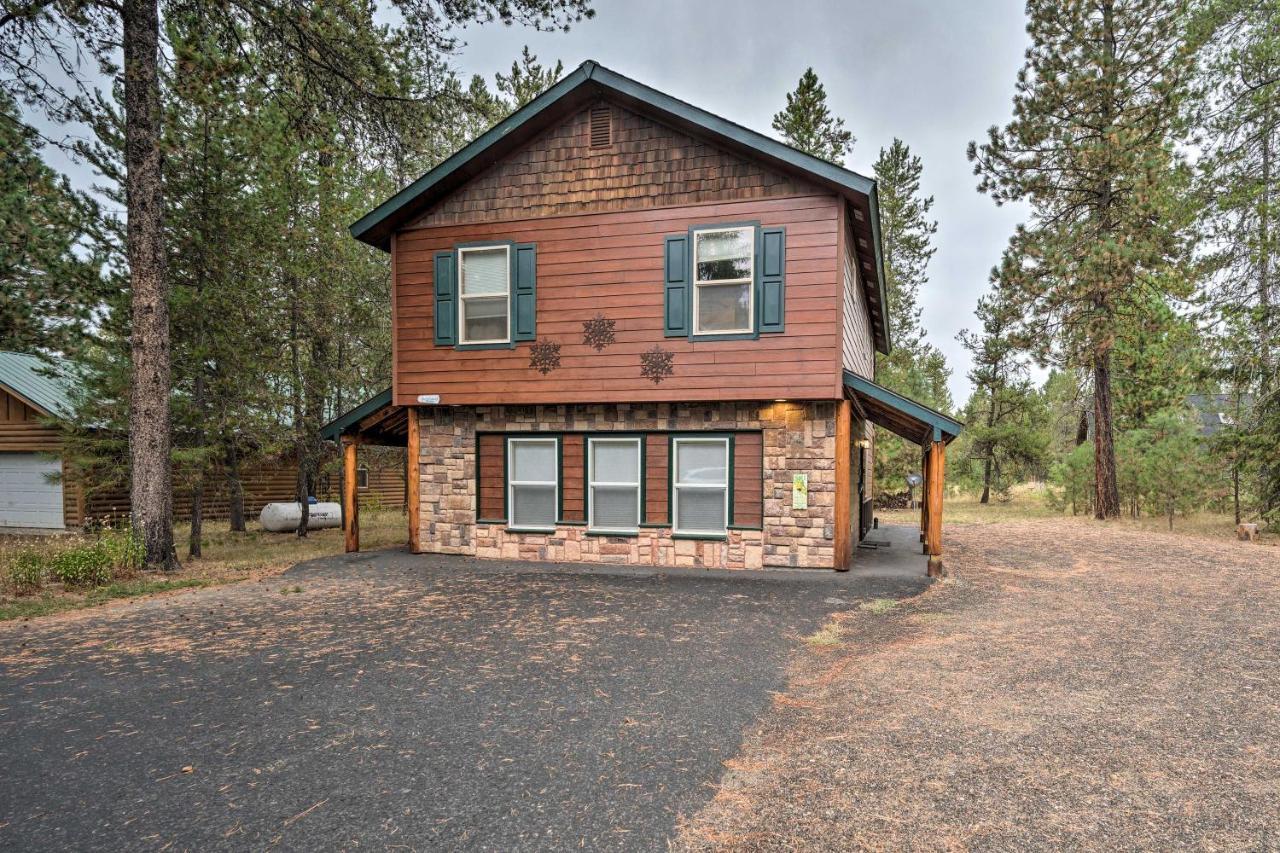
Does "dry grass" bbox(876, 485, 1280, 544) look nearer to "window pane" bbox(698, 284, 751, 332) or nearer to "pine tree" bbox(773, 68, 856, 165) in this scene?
"window pane" bbox(698, 284, 751, 332)

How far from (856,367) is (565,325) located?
5762mm

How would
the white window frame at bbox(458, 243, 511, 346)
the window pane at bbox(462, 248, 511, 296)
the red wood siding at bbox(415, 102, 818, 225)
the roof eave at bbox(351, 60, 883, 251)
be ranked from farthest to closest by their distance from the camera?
the window pane at bbox(462, 248, 511, 296) < the white window frame at bbox(458, 243, 511, 346) < the red wood siding at bbox(415, 102, 818, 225) < the roof eave at bbox(351, 60, 883, 251)

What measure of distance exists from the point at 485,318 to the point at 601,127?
3793mm

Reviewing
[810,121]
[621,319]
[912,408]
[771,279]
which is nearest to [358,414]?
[621,319]

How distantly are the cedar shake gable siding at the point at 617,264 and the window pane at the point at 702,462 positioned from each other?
34.9 inches

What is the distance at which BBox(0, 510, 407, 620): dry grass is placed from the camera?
27.8 ft

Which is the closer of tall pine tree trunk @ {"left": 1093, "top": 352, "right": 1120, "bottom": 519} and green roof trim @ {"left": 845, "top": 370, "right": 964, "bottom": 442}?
green roof trim @ {"left": 845, "top": 370, "right": 964, "bottom": 442}

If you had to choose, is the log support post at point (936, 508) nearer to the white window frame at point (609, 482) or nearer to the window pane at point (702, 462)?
the window pane at point (702, 462)

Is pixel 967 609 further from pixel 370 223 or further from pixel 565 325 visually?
pixel 370 223

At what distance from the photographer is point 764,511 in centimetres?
1029

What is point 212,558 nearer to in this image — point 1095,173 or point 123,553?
point 123,553

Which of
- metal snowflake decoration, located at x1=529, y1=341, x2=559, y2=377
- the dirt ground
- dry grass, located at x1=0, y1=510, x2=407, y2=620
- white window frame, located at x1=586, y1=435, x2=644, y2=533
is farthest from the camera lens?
metal snowflake decoration, located at x1=529, y1=341, x2=559, y2=377

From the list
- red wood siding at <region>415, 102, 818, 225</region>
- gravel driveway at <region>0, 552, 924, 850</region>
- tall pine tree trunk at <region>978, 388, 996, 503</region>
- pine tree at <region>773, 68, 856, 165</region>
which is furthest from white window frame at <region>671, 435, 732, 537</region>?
tall pine tree trunk at <region>978, 388, 996, 503</region>

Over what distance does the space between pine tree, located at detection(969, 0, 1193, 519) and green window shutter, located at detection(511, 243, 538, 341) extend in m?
14.2
